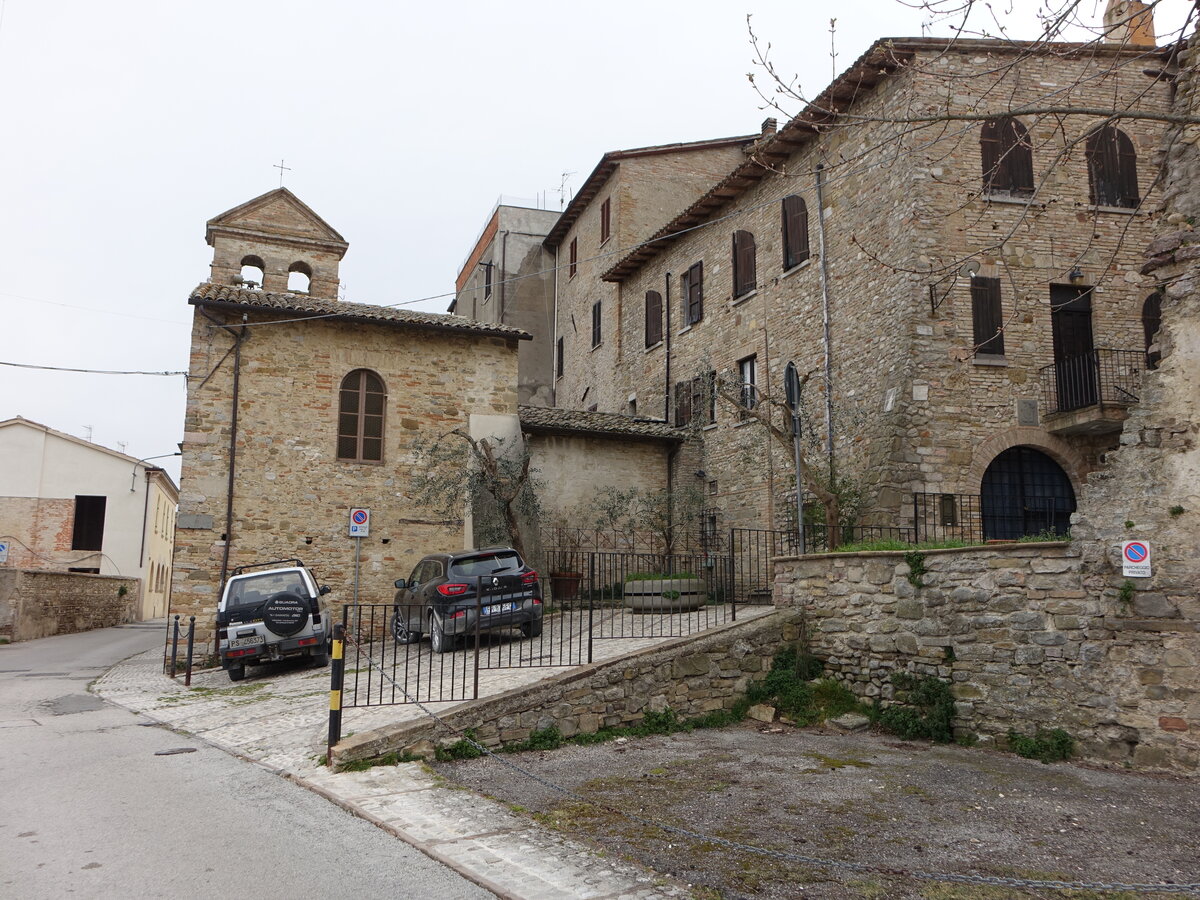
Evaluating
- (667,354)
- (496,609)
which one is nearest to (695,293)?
(667,354)

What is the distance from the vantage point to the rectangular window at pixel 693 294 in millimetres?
21047

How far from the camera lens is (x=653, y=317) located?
76.3 ft

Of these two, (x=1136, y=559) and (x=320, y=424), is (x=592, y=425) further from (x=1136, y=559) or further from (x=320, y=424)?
(x=1136, y=559)

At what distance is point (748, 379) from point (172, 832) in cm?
1541

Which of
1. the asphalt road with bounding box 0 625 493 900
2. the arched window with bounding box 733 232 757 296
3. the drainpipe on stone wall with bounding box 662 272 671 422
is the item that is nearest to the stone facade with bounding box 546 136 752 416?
the drainpipe on stone wall with bounding box 662 272 671 422

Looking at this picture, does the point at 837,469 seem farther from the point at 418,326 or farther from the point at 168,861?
the point at 168,861

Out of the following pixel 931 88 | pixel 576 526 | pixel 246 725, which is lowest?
pixel 246 725

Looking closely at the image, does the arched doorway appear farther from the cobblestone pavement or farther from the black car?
the black car

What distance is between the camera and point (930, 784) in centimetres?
712

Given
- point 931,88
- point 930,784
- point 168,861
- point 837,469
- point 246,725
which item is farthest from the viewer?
point 837,469

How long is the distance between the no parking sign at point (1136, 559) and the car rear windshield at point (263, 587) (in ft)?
35.5

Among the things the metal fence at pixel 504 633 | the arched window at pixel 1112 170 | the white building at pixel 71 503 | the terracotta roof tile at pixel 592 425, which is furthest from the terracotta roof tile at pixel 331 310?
the white building at pixel 71 503

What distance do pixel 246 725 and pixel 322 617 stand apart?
4117 mm

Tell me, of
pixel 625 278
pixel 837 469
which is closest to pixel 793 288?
pixel 837 469
